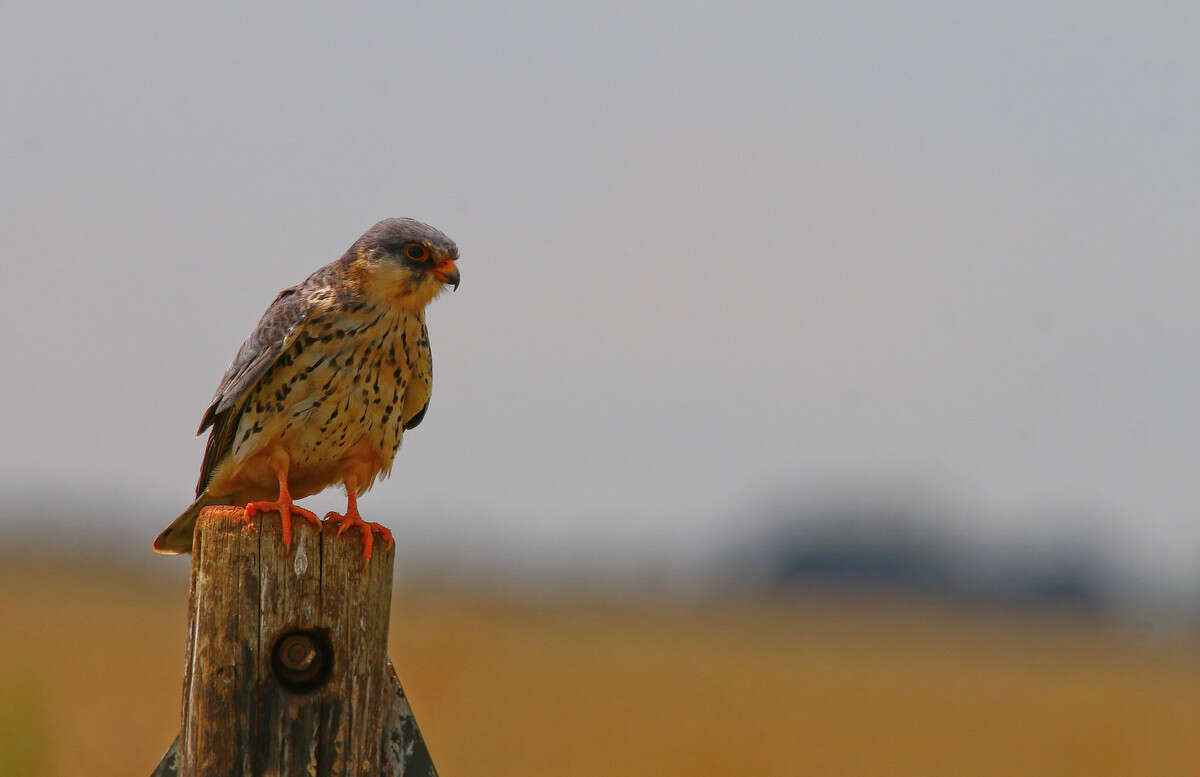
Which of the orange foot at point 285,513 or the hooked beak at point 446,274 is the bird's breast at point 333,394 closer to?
the hooked beak at point 446,274

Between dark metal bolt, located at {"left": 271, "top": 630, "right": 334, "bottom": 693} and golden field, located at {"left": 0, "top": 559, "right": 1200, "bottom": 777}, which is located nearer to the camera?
dark metal bolt, located at {"left": 271, "top": 630, "right": 334, "bottom": 693}

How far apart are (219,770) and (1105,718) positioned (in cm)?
2170

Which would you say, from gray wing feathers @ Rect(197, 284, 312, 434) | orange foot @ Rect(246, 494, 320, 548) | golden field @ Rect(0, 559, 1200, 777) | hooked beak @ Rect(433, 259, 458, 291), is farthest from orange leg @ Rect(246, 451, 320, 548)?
golden field @ Rect(0, 559, 1200, 777)

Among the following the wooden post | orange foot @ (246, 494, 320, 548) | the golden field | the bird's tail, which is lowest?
the wooden post

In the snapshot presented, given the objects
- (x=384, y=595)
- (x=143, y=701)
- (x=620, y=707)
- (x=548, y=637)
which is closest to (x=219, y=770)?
(x=384, y=595)

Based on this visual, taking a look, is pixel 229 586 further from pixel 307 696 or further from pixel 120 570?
pixel 120 570

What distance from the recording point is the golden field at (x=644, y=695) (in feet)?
31.1

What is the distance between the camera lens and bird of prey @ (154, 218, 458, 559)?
16.3 ft

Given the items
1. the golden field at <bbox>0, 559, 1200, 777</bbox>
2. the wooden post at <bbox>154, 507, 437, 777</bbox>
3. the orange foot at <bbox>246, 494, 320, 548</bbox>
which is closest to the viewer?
the wooden post at <bbox>154, 507, 437, 777</bbox>

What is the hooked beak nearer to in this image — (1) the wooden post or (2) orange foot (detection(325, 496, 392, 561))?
(2) orange foot (detection(325, 496, 392, 561))

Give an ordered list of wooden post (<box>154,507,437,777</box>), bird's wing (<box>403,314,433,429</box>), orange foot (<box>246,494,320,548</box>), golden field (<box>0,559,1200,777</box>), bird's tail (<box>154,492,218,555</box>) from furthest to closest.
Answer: golden field (<box>0,559,1200,777</box>), bird's wing (<box>403,314,433,429</box>), bird's tail (<box>154,492,218,555</box>), orange foot (<box>246,494,320,548</box>), wooden post (<box>154,507,437,777</box>)

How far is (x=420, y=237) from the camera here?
Result: 17.0ft

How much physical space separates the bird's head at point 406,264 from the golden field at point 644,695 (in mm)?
2357

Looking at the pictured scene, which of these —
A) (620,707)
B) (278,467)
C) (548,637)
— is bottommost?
(278,467)
